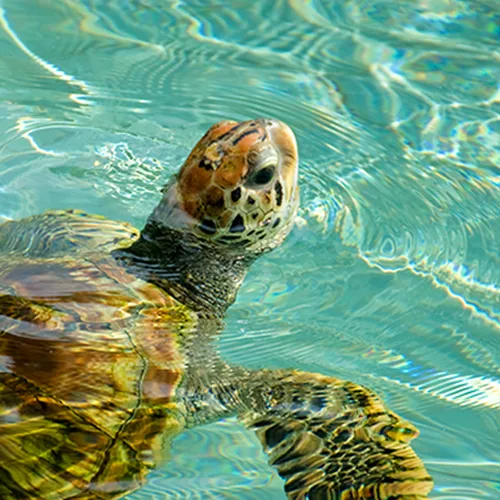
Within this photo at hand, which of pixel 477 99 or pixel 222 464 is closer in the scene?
pixel 222 464

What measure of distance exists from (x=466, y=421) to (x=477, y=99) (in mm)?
2452

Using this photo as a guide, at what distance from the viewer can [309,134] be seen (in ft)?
14.0

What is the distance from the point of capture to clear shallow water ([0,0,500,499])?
295 cm

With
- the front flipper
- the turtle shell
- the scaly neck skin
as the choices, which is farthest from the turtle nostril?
the front flipper

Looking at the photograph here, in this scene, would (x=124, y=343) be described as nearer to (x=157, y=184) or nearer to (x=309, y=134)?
(x=157, y=184)

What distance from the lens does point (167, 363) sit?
8.63 ft

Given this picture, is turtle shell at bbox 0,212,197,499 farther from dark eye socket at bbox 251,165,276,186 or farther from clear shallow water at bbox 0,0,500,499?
dark eye socket at bbox 251,165,276,186

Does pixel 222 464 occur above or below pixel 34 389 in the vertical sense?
below

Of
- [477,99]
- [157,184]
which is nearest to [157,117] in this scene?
[157,184]

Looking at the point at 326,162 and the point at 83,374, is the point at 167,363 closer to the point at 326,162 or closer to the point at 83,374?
the point at 83,374

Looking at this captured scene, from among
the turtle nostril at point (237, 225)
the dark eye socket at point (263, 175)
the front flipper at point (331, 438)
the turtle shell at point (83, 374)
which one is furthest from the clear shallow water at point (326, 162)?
the dark eye socket at point (263, 175)

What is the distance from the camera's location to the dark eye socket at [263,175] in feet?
9.35

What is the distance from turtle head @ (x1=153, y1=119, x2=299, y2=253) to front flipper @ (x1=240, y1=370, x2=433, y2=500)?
57cm

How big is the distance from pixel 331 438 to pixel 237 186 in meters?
0.97
